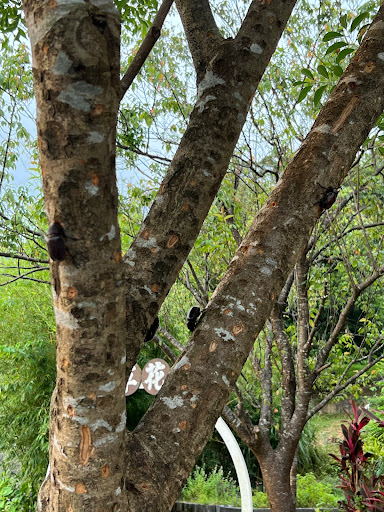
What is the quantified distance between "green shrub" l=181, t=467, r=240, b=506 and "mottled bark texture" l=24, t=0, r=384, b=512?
5.26 meters

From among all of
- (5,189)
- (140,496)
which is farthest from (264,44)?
(5,189)

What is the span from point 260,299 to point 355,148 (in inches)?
19.0

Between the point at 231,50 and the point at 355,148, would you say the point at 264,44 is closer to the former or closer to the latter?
the point at 231,50

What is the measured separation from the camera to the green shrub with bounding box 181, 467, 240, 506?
5602 mm

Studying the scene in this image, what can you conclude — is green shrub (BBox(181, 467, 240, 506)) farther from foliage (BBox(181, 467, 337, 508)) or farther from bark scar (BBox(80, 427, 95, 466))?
bark scar (BBox(80, 427, 95, 466))

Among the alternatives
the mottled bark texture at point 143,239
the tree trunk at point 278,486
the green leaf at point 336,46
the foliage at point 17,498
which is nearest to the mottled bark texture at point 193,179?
the mottled bark texture at point 143,239

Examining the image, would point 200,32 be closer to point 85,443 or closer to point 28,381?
point 85,443

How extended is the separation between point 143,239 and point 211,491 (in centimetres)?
544

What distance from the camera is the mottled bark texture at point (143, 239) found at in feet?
2.16

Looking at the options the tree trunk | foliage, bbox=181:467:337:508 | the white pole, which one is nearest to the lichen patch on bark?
the tree trunk

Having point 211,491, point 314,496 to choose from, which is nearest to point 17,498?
point 211,491

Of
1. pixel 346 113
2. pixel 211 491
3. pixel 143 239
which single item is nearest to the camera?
pixel 143 239

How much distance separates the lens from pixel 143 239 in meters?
1.06

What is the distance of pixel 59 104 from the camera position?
65cm
